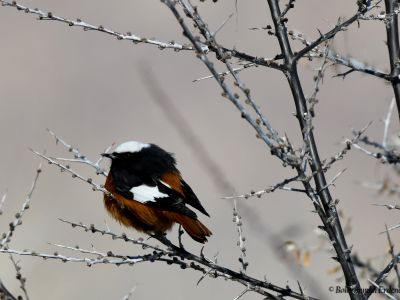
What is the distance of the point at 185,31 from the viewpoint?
8.21 feet

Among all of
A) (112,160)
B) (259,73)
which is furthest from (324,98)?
(112,160)

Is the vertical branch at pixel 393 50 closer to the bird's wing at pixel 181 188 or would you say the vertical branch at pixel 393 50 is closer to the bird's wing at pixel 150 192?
the bird's wing at pixel 150 192

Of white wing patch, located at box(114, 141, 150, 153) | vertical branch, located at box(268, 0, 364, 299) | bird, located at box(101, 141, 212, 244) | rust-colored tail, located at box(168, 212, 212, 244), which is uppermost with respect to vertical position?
white wing patch, located at box(114, 141, 150, 153)

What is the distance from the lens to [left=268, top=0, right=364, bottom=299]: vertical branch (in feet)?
10.2

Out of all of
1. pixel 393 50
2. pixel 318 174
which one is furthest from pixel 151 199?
pixel 318 174

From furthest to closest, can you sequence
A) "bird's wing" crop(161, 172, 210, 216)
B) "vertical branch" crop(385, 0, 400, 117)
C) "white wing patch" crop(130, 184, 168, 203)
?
"bird's wing" crop(161, 172, 210, 216) → "white wing patch" crop(130, 184, 168, 203) → "vertical branch" crop(385, 0, 400, 117)

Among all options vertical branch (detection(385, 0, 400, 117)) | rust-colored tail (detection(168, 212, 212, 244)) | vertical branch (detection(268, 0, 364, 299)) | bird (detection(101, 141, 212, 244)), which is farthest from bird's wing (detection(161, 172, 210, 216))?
vertical branch (detection(268, 0, 364, 299))

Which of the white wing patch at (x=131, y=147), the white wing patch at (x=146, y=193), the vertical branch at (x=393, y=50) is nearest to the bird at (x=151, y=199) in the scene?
the white wing patch at (x=146, y=193)

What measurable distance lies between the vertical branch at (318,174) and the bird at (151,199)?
1.54 meters

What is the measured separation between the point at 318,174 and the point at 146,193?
203 cm

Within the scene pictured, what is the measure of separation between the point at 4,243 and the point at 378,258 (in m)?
2.10

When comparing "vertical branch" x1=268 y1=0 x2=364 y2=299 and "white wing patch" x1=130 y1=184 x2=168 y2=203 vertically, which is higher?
"white wing patch" x1=130 y1=184 x2=168 y2=203

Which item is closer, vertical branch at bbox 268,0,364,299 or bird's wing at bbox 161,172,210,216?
vertical branch at bbox 268,0,364,299

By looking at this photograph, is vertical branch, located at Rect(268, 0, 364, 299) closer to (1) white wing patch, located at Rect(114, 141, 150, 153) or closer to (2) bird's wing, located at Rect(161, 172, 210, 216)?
(2) bird's wing, located at Rect(161, 172, 210, 216)
